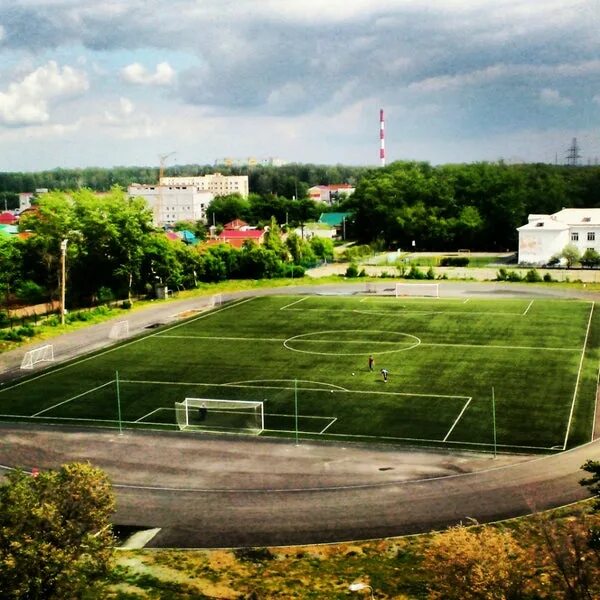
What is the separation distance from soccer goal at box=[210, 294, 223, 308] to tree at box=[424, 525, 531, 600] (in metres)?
56.9

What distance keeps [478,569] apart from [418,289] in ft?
215

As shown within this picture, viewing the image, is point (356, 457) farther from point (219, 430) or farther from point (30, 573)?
point (30, 573)

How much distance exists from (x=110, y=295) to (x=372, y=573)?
58.5 meters

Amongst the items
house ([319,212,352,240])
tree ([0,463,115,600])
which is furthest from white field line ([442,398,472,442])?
house ([319,212,352,240])

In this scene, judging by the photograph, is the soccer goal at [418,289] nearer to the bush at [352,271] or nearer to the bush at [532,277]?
the bush at [532,277]

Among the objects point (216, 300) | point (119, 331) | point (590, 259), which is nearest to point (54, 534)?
point (119, 331)

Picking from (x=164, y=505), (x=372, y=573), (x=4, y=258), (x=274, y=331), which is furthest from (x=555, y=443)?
(x=4, y=258)

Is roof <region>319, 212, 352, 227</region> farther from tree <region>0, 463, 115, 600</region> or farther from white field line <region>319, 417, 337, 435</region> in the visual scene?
tree <region>0, 463, 115, 600</region>

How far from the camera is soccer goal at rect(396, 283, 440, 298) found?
79.5 meters

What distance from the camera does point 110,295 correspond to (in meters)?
78.9

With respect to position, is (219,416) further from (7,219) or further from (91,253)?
(7,219)

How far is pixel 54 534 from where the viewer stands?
19.1 metres

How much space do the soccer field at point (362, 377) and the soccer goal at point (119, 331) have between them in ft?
6.86

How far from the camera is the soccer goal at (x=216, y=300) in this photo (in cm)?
7644
